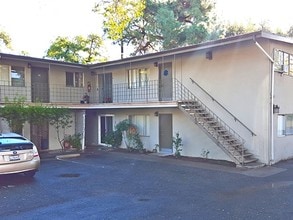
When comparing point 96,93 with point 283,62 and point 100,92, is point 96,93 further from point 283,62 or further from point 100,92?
point 283,62

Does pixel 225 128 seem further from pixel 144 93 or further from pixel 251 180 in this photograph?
pixel 144 93

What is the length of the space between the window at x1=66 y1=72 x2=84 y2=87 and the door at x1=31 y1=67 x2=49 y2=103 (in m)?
1.38

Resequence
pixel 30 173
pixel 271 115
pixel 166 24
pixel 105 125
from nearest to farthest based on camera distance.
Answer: pixel 30 173 → pixel 271 115 → pixel 105 125 → pixel 166 24

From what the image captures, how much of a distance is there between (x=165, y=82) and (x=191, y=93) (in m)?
1.77

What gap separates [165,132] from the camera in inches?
589

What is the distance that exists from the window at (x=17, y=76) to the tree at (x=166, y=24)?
37.4ft

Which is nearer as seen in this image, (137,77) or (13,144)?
(13,144)

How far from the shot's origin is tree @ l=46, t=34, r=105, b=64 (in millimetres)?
29734

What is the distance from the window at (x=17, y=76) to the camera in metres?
15.4

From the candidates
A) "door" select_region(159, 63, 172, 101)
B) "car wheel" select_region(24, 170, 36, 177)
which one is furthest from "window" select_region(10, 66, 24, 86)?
"car wheel" select_region(24, 170, 36, 177)

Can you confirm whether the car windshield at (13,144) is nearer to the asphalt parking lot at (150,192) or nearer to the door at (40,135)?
the asphalt parking lot at (150,192)

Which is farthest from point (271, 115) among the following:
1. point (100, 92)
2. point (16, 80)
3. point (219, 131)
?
point (16, 80)

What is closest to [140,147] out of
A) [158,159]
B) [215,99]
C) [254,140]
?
[158,159]

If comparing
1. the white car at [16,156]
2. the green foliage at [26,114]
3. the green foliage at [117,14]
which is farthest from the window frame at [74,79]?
the green foliage at [117,14]
